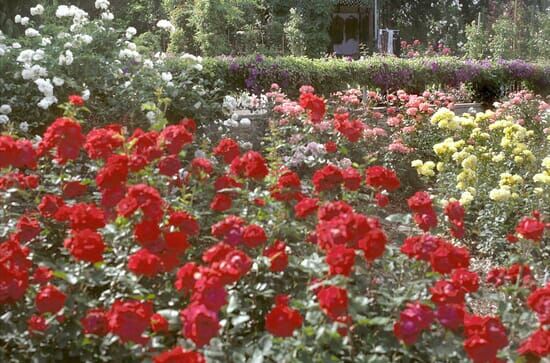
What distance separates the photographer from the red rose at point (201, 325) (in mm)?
1938

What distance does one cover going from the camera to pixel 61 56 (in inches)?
206

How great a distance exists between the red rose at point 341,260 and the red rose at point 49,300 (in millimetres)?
765

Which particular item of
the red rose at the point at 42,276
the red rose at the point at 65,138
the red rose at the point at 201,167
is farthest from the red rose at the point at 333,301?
the red rose at the point at 65,138

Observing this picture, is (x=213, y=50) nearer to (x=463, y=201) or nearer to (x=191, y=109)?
(x=191, y=109)

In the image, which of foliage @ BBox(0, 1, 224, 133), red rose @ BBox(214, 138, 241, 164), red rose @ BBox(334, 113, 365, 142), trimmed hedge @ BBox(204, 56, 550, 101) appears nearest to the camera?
red rose @ BBox(214, 138, 241, 164)

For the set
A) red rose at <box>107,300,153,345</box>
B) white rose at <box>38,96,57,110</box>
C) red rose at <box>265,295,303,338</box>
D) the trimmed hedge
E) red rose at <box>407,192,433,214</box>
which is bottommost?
the trimmed hedge

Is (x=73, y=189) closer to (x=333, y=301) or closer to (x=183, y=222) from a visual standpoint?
(x=183, y=222)

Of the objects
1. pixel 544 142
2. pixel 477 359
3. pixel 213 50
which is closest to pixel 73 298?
pixel 477 359

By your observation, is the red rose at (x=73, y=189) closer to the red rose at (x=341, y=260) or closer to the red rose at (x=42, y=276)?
the red rose at (x=42, y=276)

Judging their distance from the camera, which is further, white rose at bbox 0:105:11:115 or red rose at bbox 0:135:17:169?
white rose at bbox 0:105:11:115

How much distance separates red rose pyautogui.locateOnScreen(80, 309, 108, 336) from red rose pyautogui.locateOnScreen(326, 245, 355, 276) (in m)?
0.65

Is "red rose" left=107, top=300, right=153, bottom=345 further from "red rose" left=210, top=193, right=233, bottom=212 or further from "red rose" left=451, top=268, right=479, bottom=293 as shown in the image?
"red rose" left=451, top=268, right=479, bottom=293

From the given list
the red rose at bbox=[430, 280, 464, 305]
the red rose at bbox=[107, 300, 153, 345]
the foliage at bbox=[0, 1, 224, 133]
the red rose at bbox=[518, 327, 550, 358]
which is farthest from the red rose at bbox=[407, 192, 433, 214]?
the foliage at bbox=[0, 1, 224, 133]

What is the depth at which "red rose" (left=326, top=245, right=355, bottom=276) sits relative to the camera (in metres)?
2.09
